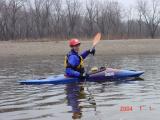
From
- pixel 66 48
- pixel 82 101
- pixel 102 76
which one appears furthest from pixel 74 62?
pixel 66 48

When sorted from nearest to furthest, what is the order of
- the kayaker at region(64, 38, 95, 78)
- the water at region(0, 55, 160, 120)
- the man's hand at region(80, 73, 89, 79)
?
the water at region(0, 55, 160, 120)
the kayaker at region(64, 38, 95, 78)
the man's hand at region(80, 73, 89, 79)

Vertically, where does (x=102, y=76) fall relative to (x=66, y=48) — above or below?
below

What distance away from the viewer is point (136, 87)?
11.9 m

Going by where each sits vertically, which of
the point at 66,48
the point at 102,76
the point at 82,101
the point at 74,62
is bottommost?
the point at 82,101

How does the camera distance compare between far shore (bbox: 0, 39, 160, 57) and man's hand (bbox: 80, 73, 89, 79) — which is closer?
man's hand (bbox: 80, 73, 89, 79)

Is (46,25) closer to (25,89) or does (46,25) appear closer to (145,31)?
(145,31)

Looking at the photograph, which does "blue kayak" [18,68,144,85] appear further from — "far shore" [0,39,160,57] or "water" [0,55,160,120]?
"far shore" [0,39,160,57]
